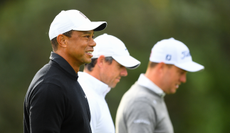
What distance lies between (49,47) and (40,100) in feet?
13.0

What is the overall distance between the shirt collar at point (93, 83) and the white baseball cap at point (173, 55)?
0.79 m

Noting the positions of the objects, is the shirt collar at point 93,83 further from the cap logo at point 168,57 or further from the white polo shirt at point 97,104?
the cap logo at point 168,57

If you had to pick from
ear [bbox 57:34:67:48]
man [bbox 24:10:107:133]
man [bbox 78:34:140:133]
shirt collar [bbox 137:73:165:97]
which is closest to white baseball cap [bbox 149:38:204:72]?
shirt collar [bbox 137:73:165:97]

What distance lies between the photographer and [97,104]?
2.00 metres

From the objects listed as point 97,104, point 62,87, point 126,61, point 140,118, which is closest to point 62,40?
point 62,87

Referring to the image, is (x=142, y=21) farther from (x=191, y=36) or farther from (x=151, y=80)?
(x=151, y=80)

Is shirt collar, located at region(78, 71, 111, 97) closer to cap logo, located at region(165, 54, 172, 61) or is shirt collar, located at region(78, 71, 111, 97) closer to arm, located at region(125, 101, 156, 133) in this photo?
arm, located at region(125, 101, 156, 133)

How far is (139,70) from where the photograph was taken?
18.2 ft

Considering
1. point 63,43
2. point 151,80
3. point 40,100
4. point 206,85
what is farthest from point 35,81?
point 206,85

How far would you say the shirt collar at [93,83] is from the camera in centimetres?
214

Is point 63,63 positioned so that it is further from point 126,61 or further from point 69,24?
point 126,61

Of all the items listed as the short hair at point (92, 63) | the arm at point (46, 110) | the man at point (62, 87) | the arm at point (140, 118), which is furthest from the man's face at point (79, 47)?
the arm at point (140, 118)

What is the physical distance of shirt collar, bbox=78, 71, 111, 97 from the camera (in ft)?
7.01

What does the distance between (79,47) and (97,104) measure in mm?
555
